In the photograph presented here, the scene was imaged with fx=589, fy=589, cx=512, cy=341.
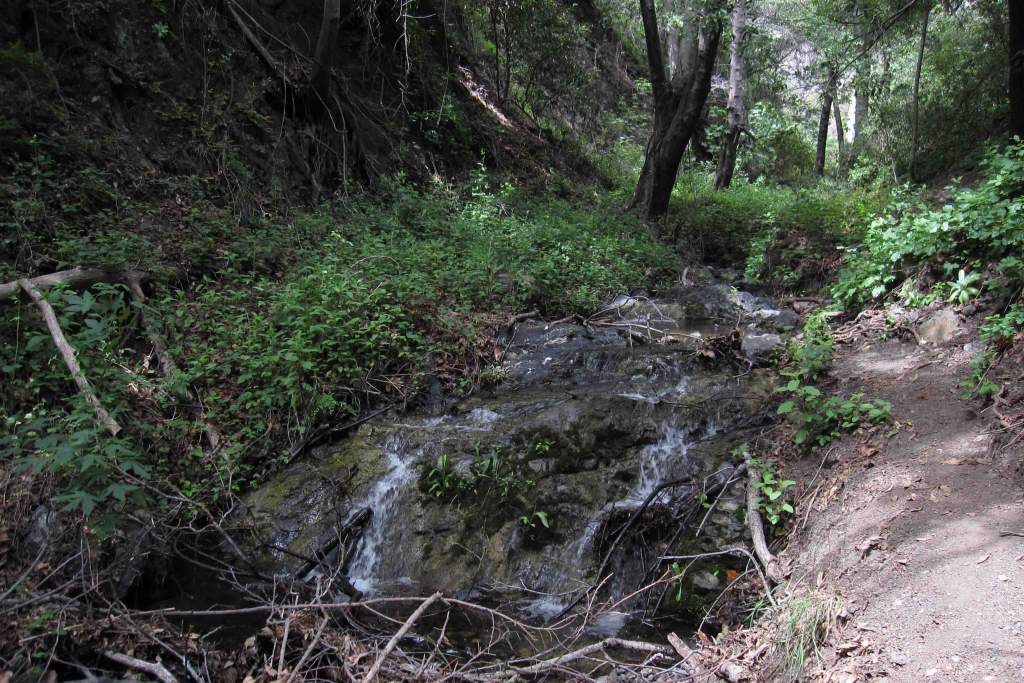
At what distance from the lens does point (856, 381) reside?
16.6ft

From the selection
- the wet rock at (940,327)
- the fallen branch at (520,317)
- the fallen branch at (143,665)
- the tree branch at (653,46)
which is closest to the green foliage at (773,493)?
the wet rock at (940,327)

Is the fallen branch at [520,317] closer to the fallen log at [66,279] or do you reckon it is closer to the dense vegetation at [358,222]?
the dense vegetation at [358,222]

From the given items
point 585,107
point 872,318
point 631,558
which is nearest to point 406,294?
point 631,558

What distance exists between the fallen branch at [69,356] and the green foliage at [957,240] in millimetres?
6976

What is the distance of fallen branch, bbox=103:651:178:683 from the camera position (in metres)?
2.95

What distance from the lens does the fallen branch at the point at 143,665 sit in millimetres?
2947

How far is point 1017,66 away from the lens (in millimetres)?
7867

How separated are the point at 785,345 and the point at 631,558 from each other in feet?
11.4

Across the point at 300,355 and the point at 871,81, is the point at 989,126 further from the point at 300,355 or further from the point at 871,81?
the point at 300,355

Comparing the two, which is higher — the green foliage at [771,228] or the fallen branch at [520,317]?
the green foliage at [771,228]

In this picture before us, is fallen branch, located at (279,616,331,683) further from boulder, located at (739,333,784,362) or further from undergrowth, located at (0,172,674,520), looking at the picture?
boulder, located at (739,333,784,362)

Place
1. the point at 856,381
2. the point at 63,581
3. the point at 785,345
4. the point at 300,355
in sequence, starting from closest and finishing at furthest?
the point at 63,581, the point at 856,381, the point at 300,355, the point at 785,345

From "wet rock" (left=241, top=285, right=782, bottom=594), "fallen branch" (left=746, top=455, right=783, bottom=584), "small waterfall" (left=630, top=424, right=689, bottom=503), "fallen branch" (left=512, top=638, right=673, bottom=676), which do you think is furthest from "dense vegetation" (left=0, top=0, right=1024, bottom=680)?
"fallen branch" (left=512, top=638, right=673, bottom=676)

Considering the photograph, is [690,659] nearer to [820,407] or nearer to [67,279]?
[820,407]
